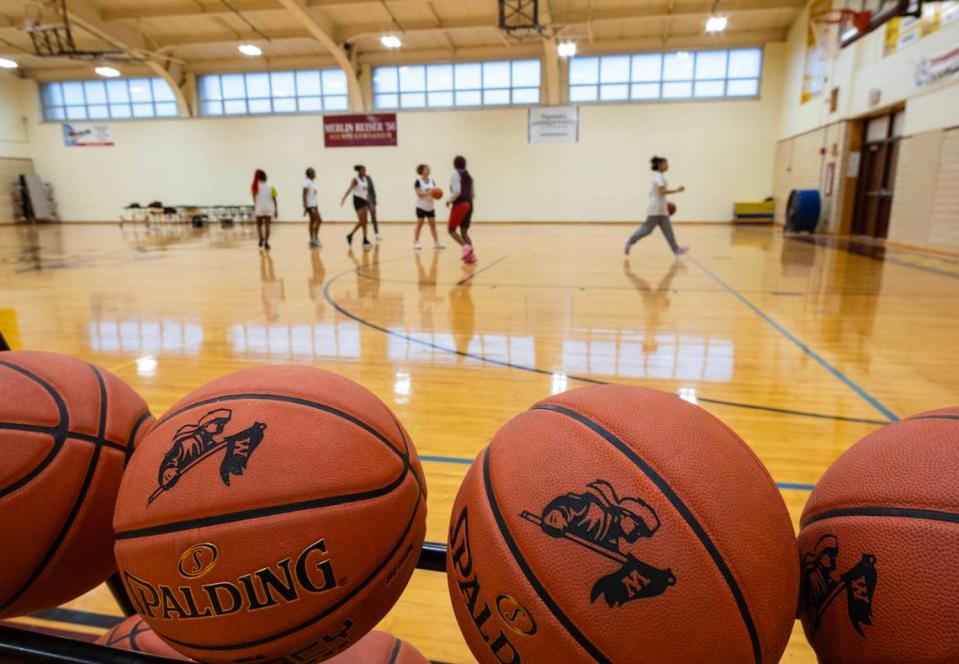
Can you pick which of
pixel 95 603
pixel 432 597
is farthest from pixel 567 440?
pixel 95 603

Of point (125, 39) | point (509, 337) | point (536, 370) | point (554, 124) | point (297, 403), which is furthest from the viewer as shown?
point (554, 124)

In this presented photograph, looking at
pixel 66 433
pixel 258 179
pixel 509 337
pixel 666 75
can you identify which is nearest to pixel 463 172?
pixel 258 179

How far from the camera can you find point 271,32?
16.1 metres

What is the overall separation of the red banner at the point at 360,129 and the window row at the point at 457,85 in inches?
17.9

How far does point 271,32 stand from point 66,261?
9767 mm

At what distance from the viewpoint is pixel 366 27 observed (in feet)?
51.9

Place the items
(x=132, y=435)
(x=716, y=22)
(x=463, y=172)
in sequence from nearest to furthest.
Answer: (x=132, y=435) < (x=463, y=172) < (x=716, y=22)

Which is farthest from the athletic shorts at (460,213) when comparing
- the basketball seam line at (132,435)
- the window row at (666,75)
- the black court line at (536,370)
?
the window row at (666,75)

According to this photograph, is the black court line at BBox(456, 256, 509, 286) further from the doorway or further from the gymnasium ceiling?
the gymnasium ceiling

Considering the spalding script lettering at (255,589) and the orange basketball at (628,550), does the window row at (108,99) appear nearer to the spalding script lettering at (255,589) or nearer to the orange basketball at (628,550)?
the spalding script lettering at (255,589)

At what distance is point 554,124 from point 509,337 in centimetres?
1464

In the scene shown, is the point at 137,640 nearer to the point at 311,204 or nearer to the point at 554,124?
the point at 311,204

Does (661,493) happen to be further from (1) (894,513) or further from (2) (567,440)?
(1) (894,513)

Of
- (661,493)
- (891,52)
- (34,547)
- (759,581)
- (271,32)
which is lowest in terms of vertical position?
(34,547)
